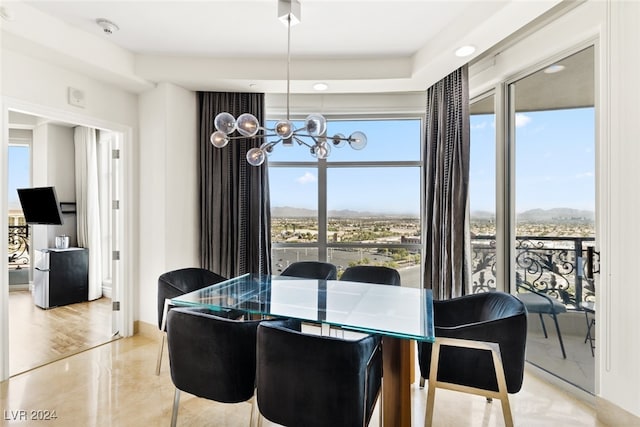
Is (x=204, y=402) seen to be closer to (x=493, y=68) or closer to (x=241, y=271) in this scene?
(x=241, y=271)

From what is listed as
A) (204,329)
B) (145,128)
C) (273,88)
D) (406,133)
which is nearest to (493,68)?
(406,133)

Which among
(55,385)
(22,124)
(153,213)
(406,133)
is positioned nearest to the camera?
(55,385)

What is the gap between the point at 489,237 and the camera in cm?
324

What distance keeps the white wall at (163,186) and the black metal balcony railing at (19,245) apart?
3.47 m

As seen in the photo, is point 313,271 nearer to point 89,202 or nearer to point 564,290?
point 564,290

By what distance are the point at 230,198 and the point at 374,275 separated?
1821 mm

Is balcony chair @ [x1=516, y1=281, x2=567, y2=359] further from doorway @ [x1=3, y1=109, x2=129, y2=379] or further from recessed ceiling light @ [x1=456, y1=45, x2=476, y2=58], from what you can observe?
doorway @ [x1=3, y1=109, x2=129, y2=379]

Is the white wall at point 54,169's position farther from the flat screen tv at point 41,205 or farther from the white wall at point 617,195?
the white wall at point 617,195

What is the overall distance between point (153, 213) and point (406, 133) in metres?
3.01

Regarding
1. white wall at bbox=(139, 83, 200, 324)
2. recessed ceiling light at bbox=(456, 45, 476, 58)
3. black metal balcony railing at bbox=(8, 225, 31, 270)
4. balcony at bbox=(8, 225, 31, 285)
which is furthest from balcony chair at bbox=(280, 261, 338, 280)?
black metal balcony railing at bbox=(8, 225, 31, 270)

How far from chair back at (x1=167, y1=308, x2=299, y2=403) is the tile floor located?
53 centimetres

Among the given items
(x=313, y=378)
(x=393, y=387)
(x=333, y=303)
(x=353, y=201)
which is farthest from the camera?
(x=353, y=201)

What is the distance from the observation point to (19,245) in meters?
5.56

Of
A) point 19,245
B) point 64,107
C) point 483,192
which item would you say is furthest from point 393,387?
point 19,245
